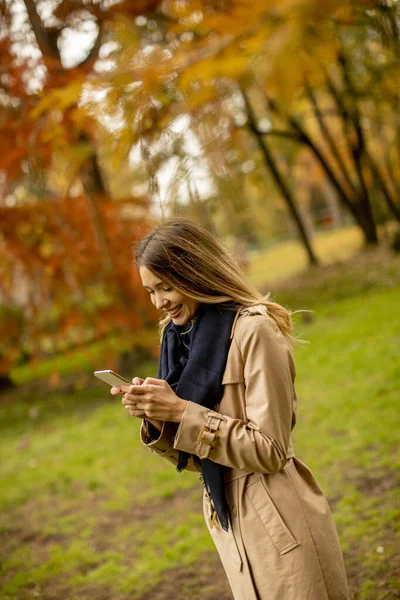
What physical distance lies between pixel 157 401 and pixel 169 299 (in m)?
0.37

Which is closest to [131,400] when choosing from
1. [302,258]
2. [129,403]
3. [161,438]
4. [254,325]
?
[129,403]

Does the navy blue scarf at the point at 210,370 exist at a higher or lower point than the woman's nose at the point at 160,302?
lower

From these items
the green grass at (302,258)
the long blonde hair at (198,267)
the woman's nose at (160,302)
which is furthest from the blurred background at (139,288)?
the green grass at (302,258)

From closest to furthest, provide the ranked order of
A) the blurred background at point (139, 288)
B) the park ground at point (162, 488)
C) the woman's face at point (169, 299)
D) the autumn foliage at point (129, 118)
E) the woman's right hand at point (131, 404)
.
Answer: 1. the autumn foliage at point (129, 118)
2. the blurred background at point (139, 288)
3. the woman's right hand at point (131, 404)
4. the woman's face at point (169, 299)
5. the park ground at point (162, 488)

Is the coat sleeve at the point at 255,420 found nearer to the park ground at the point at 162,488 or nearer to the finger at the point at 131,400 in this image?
the finger at the point at 131,400

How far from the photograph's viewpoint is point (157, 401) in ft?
6.53

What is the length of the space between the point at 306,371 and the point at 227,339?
6.60 meters

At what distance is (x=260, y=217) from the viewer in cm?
4559

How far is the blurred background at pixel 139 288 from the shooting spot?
6.09ft

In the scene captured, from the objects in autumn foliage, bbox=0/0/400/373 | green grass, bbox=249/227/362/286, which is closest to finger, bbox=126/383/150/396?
autumn foliage, bbox=0/0/400/373

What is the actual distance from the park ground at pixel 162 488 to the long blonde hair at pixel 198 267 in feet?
2.25

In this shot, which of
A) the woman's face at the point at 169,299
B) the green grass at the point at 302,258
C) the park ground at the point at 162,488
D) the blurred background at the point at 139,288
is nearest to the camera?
the blurred background at the point at 139,288

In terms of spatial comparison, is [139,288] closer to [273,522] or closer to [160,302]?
[160,302]

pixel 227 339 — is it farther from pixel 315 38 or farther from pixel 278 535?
pixel 315 38
